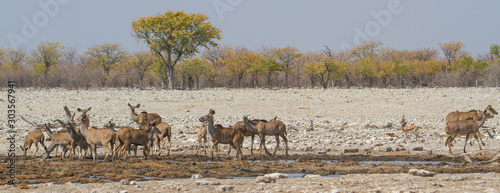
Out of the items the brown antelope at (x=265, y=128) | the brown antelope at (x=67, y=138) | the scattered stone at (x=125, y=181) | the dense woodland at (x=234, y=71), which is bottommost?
the scattered stone at (x=125, y=181)

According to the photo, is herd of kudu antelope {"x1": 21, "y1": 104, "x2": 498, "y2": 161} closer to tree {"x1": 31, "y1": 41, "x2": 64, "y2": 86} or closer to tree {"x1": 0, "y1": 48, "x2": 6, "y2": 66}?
tree {"x1": 31, "y1": 41, "x2": 64, "y2": 86}

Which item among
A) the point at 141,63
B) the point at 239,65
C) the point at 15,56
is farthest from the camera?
the point at 15,56

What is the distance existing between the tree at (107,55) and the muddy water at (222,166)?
227ft

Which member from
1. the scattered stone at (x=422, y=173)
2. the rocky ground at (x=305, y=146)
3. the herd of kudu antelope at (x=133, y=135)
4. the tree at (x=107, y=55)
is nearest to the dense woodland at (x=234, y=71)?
the tree at (x=107, y=55)

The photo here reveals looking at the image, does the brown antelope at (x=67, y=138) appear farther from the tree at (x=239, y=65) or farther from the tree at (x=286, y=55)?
the tree at (x=286, y=55)

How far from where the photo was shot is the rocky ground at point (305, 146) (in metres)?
10.1

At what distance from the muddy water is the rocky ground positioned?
2cm

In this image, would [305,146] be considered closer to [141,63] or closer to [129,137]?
[129,137]

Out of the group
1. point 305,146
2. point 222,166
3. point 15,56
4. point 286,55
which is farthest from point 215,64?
point 222,166

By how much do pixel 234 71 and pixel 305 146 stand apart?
5163 centimetres

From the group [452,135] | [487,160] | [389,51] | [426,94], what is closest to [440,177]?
[487,160]

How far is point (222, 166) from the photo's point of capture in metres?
12.6

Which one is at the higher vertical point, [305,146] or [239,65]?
[239,65]

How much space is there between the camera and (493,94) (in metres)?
33.8
